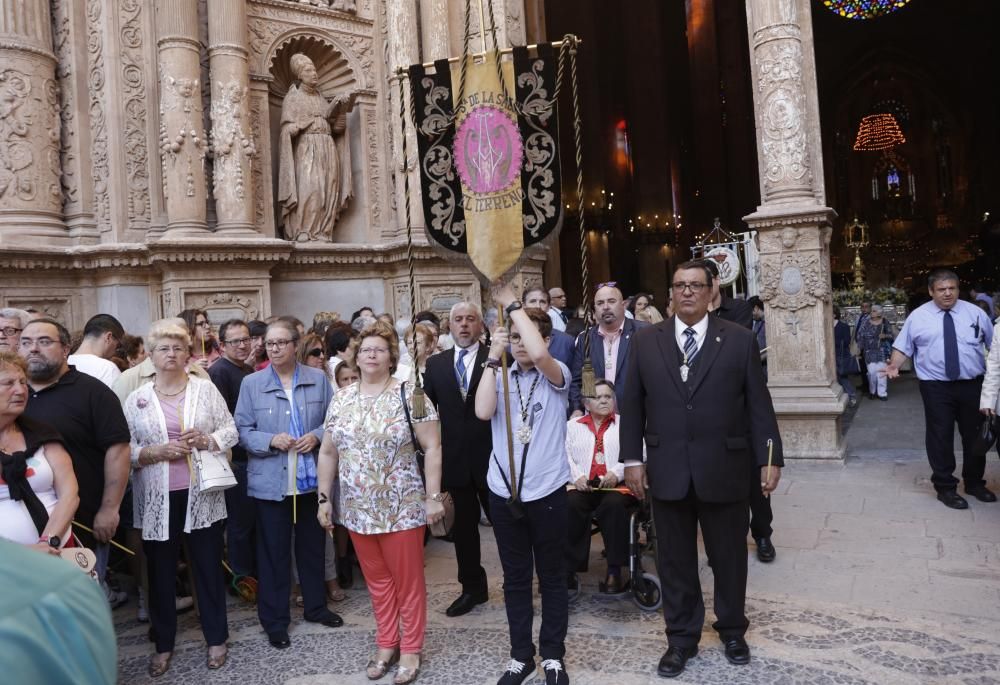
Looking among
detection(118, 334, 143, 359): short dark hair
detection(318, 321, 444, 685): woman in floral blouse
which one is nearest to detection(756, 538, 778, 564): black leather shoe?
detection(318, 321, 444, 685): woman in floral blouse

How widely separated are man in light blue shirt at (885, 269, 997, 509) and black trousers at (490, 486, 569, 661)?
3.97 m

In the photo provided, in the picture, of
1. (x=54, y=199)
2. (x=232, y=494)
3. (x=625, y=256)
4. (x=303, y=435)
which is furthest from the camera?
(x=625, y=256)

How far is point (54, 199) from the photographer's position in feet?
28.6

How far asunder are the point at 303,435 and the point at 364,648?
4.16ft

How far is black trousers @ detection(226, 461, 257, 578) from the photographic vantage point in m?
4.77

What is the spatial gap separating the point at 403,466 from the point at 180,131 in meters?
6.79

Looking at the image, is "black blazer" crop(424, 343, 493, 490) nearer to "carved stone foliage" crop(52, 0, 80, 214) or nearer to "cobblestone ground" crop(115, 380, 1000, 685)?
"cobblestone ground" crop(115, 380, 1000, 685)

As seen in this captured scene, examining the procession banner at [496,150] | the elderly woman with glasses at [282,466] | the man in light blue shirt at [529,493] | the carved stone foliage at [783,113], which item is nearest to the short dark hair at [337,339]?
the elderly woman with glasses at [282,466]

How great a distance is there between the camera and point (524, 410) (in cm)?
374

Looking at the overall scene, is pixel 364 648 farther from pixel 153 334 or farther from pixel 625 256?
pixel 625 256

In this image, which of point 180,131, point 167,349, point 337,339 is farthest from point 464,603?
point 180,131

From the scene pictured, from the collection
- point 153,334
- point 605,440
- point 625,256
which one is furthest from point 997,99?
point 153,334

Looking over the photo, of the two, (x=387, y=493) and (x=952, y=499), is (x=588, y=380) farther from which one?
(x=952, y=499)

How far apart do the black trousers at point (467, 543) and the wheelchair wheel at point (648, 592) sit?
39.0 inches
